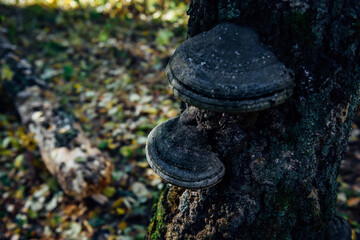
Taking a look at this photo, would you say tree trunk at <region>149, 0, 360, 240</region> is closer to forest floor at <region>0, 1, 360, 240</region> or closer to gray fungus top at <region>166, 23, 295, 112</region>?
gray fungus top at <region>166, 23, 295, 112</region>

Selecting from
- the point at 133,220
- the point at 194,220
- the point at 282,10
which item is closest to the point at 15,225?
the point at 133,220

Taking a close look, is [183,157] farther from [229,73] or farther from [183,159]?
[229,73]

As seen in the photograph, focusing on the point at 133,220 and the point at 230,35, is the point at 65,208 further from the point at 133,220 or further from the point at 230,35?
the point at 230,35

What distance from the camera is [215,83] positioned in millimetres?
1228

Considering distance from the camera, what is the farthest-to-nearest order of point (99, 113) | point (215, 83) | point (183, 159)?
point (99, 113) < point (183, 159) < point (215, 83)

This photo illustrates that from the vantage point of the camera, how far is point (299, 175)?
1681mm

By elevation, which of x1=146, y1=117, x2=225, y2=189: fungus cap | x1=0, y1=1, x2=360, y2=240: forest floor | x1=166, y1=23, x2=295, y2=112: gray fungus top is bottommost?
x1=0, y1=1, x2=360, y2=240: forest floor

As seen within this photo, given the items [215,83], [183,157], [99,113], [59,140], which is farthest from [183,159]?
[99,113]

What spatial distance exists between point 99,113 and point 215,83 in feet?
13.5

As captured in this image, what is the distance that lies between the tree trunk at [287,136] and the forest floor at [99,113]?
53.9 inches

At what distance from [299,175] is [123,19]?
7.05 metres

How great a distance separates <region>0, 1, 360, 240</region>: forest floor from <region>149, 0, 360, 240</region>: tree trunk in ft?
4.50

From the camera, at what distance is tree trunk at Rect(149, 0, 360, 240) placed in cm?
139

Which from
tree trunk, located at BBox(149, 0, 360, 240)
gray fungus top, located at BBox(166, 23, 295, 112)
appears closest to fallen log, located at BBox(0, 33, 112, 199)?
tree trunk, located at BBox(149, 0, 360, 240)
